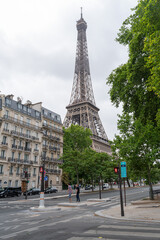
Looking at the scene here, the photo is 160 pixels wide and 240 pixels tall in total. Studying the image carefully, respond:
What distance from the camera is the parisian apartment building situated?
43.8m

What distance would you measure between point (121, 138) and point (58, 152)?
130 feet

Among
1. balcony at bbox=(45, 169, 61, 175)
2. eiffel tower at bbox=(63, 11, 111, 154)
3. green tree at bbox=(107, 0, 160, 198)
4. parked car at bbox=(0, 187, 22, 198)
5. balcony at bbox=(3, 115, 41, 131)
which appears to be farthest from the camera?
eiffel tower at bbox=(63, 11, 111, 154)

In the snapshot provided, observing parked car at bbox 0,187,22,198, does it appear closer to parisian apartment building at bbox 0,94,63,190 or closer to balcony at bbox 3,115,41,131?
parisian apartment building at bbox 0,94,63,190

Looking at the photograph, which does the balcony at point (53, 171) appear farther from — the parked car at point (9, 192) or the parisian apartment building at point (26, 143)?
the parked car at point (9, 192)

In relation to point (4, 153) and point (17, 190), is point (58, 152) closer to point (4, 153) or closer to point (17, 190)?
point (4, 153)

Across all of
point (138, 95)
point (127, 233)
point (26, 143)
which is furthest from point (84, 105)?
point (127, 233)

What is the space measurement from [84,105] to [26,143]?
136 ft

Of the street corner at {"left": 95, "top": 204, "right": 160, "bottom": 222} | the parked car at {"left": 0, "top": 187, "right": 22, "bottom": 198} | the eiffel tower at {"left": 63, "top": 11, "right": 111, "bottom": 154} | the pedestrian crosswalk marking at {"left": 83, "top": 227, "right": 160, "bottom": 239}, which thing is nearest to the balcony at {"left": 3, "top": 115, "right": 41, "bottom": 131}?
the parked car at {"left": 0, "top": 187, "right": 22, "bottom": 198}

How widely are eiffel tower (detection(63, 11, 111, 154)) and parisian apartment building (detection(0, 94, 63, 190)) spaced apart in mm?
23235

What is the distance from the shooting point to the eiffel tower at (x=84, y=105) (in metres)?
83.6

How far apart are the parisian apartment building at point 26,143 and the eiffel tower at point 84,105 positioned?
2323cm

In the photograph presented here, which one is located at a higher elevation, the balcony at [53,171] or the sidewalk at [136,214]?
the balcony at [53,171]

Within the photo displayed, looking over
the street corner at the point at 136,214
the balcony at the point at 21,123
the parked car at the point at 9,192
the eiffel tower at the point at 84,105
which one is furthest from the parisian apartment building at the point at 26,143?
the street corner at the point at 136,214

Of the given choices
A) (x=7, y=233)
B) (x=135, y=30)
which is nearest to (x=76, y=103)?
(x=135, y=30)
